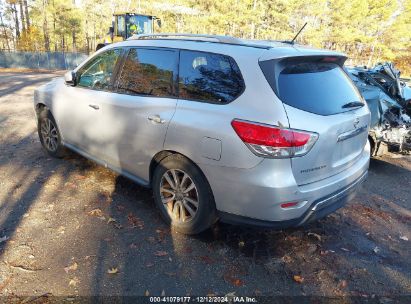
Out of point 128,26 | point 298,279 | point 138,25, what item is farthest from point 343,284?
point 138,25

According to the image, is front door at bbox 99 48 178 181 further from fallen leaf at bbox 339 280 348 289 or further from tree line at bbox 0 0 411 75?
tree line at bbox 0 0 411 75

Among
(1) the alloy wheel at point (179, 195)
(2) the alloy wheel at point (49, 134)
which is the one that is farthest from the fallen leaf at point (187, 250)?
(2) the alloy wheel at point (49, 134)

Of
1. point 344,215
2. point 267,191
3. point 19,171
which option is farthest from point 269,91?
point 19,171

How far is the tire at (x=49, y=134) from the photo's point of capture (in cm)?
516

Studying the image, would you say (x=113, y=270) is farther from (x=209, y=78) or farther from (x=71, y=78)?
(x=71, y=78)

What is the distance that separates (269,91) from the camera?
2848 mm

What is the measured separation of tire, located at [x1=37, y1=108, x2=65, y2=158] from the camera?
5164mm

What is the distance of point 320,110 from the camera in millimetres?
3000

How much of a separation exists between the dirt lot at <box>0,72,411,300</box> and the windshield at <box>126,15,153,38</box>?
55.1 ft

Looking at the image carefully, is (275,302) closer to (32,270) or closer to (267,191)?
(267,191)

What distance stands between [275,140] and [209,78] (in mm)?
904

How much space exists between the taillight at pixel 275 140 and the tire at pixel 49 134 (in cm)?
332

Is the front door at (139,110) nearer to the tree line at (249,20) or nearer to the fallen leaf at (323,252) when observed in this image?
the fallen leaf at (323,252)

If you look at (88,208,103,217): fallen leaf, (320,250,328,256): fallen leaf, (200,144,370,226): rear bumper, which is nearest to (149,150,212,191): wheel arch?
(200,144,370,226): rear bumper
